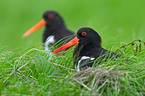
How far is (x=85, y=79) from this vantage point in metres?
3.53

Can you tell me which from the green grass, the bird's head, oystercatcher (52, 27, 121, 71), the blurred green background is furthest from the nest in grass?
the blurred green background

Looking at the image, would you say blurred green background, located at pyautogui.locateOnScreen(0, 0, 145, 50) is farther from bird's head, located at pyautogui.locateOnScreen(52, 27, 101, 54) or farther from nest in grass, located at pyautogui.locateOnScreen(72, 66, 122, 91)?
nest in grass, located at pyautogui.locateOnScreen(72, 66, 122, 91)

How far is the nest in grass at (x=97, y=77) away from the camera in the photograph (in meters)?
A: 3.42

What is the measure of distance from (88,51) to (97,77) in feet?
3.08

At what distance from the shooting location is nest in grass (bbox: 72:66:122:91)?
3423 millimetres

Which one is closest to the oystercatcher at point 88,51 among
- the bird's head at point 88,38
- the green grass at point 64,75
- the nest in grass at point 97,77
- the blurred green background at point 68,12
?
the bird's head at point 88,38

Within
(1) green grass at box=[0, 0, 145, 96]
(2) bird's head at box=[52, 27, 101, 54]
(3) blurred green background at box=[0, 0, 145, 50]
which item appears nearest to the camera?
(1) green grass at box=[0, 0, 145, 96]

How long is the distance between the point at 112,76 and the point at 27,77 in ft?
3.65

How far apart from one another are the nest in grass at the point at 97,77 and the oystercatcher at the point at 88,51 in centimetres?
35

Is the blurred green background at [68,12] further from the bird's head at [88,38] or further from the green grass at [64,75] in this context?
the green grass at [64,75]

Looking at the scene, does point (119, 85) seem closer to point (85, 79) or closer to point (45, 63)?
point (85, 79)

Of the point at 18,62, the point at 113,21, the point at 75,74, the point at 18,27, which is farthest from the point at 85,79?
the point at 18,27

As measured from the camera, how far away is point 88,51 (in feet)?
14.3

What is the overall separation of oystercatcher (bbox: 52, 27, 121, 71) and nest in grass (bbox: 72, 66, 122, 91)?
351 mm
